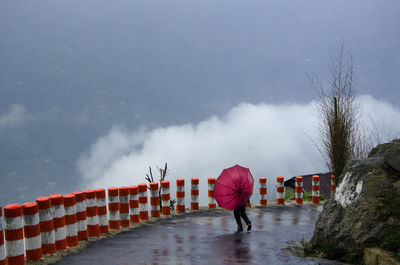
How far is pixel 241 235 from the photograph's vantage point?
36.1ft

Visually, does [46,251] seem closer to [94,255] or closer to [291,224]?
[94,255]

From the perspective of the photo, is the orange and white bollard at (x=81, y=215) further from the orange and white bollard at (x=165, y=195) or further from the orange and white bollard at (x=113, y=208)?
the orange and white bollard at (x=165, y=195)

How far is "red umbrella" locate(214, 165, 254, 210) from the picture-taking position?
10953 mm

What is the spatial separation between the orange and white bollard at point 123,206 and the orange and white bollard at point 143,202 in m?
0.83

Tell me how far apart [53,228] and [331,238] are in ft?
16.9

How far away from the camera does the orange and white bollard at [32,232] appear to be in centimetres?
823

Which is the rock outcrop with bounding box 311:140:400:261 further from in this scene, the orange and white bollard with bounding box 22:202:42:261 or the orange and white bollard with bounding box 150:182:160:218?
the orange and white bollard with bounding box 150:182:160:218

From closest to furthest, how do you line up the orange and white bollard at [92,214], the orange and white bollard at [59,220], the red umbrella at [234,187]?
the orange and white bollard at [59,220]
the orange and white bollard at [92,214]
the red umbrella at [234,187]

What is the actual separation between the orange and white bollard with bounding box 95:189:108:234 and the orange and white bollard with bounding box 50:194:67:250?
65.7 inches

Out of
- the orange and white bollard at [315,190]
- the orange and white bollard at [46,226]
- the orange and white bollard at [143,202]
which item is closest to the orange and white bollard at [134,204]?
the orange and white bollard at [143,202]

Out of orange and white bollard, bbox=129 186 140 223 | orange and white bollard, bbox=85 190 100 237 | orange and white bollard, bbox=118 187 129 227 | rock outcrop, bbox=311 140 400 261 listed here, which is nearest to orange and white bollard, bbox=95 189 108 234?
orange and white bollard, bbox=85 190 100 237

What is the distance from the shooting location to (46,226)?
870cm

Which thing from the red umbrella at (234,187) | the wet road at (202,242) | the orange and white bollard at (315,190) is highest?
the red umbrella at (234,187)

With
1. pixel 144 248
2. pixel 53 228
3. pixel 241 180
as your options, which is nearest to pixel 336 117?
pixel 241 180
